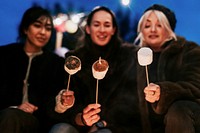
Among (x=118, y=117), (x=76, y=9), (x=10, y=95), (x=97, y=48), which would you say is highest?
(x=76, y=9)

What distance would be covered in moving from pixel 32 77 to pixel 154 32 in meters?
0.90

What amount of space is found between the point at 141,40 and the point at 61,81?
638 millimetres

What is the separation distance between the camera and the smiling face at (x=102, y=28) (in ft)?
6.99

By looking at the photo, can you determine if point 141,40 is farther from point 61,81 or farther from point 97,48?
point 61,81

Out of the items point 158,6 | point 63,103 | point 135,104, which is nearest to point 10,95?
point 63,103

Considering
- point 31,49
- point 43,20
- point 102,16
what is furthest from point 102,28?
point 31,49

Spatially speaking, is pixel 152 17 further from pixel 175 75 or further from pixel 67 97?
pixel 67 97

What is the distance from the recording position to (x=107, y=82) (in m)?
2.08

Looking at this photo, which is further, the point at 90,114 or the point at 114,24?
the point at 114,24

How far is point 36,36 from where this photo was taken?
88.4 inches

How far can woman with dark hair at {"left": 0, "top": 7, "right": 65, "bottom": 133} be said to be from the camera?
2.12m

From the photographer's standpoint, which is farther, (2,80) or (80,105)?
(2,80)

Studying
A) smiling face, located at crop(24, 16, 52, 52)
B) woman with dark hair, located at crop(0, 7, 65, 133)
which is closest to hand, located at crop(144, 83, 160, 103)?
woman with dark hair, located at crop(0, 7, 65, 133)

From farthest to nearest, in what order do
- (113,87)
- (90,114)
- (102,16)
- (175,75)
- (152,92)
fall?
1. (102,16)
2. (113,87)
3. (175,75)
4. (90,114)
5. (152,92)
